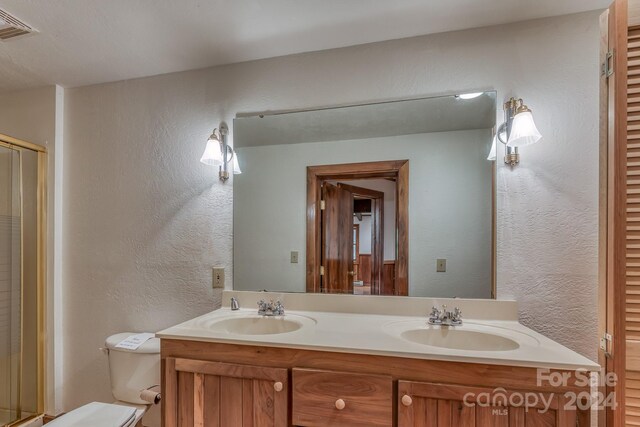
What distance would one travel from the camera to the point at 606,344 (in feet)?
3.91

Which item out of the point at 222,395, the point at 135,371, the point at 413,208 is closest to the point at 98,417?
the point at 135,371

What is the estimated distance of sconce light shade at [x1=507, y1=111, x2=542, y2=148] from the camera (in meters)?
1.44

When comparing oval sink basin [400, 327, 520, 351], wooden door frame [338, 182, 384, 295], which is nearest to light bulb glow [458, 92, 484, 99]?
wooden door frame [338, 182, 384, 295]

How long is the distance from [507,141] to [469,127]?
19cm

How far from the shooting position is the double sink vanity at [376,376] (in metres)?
1.05

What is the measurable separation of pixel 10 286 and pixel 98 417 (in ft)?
3.84

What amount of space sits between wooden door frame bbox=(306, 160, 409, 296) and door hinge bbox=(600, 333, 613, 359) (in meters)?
0.75

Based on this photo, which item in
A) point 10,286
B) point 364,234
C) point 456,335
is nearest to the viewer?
point 456,335

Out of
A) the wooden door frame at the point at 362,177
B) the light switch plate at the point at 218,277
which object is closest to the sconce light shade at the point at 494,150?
the wooden door frame at the point at 362,177

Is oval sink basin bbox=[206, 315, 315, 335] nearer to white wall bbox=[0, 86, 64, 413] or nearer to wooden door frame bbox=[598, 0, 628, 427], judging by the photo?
wooden door frame bbox=[598, 0, 628, 427]

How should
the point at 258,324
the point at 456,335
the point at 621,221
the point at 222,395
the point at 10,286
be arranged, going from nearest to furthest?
the point at 621,221 < the point at 222,395 < the point at 456,335 < the point at 258,324 < the point at 10,286

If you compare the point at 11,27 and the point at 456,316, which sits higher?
the point at 11,27

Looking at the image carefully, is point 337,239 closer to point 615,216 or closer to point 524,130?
point 524,130

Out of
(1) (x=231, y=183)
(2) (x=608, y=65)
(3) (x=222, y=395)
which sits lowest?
(3) (x=222, y=395)
